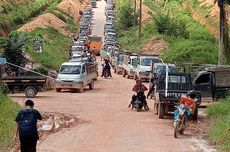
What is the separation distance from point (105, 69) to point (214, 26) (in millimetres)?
36636

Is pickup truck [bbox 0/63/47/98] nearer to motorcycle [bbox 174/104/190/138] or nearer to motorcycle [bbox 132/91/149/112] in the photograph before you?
motorcycle [bbox 132/91/149/112]

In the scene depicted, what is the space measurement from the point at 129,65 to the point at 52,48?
1410 cm

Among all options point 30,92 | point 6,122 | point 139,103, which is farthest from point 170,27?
point 6,122

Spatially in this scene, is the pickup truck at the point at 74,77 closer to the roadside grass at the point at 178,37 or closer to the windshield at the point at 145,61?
the windshield at the point at 145,61

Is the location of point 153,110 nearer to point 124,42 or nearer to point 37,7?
point 124,42

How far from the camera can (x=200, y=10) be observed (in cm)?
9262

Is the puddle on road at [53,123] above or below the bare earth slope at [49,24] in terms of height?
below

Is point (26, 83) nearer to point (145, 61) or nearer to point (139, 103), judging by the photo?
point (139, 103)

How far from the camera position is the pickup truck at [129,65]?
50.2 metres

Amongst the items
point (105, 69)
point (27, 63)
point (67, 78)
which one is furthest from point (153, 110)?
point (105, 69)

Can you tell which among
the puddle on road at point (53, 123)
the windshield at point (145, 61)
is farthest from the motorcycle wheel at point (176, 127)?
the windshield at point (145, 61)

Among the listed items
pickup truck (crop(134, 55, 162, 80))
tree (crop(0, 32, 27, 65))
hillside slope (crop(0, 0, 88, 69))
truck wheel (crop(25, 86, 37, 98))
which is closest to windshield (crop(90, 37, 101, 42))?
hillside slope (crop(0, 0, 88, 69))

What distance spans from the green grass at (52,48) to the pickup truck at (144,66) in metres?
6.37

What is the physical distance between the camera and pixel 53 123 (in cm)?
2269
